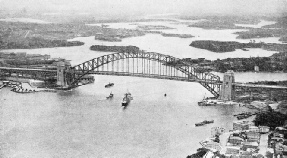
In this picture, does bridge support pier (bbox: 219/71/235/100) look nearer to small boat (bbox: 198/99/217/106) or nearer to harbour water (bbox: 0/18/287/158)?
small boat (bbox: 198/99/217/106)

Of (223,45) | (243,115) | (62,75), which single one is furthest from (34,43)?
(243,115)

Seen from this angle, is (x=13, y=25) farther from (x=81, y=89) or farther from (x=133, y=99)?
(x=133, y=99)

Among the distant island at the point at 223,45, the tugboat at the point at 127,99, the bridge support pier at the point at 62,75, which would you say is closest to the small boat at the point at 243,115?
the tugboat at the point at 127,99

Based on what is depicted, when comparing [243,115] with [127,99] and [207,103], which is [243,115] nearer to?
[207,103]

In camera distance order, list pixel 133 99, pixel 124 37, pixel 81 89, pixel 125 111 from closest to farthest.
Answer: pixel 125 111 < pixel 133 99 < pixel 81 89 < pixel 124 37

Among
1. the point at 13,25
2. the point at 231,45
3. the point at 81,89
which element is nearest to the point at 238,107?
the point at 81,89

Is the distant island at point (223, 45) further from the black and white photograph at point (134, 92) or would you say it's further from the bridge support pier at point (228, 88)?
the bridge support pier at point (228, 88)
